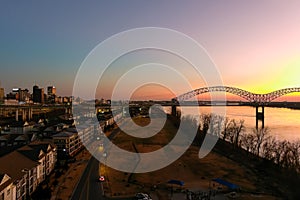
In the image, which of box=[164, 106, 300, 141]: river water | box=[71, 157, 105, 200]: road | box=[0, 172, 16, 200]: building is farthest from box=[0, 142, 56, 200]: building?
box=[164, 106, 300, 141]: river water

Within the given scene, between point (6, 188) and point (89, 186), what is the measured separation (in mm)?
2593

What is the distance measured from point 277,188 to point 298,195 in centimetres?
96

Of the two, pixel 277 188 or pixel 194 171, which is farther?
pixel 194 171

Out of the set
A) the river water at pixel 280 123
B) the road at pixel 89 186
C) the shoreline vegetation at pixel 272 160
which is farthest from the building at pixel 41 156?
the river water at pixel 280 123

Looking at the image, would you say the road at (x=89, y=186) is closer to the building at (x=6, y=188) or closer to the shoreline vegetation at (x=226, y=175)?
the shoreline vegetation at (x=226, y=175)

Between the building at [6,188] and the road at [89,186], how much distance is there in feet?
4.80

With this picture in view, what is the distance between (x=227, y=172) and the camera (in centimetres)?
912

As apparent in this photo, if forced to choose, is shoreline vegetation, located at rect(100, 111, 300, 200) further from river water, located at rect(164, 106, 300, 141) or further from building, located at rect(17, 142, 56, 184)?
river water, located at rect(164, 106, 300, 141)

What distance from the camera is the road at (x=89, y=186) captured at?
686 centimetres

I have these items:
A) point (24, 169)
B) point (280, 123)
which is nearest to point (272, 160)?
point (24, 169)

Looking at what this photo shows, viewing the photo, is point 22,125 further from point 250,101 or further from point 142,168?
point 250,101

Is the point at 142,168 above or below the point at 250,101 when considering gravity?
below

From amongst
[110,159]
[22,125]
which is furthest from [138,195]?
[22,125]

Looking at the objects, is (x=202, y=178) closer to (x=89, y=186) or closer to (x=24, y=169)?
(x=89, y=186)
